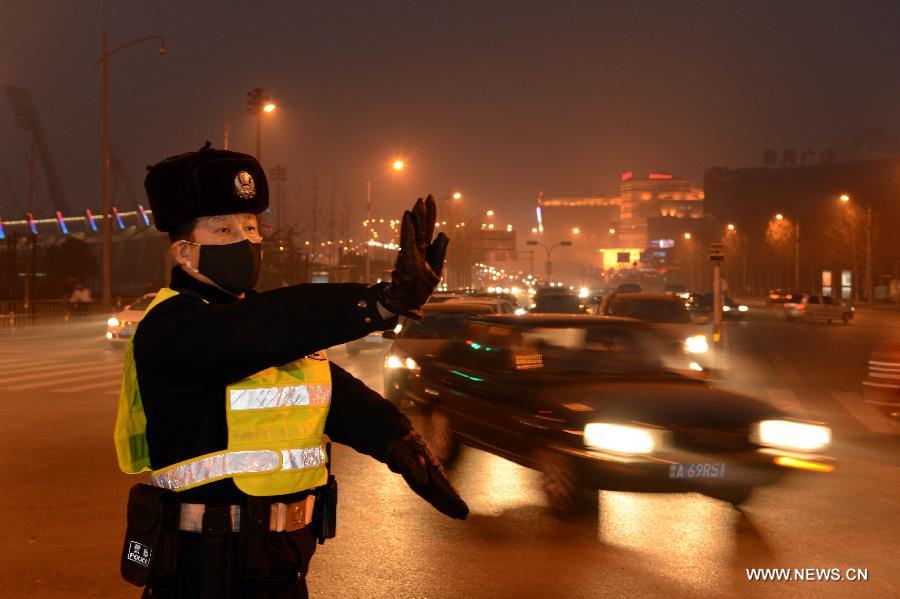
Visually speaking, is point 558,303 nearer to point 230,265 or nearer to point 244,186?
point 244,186

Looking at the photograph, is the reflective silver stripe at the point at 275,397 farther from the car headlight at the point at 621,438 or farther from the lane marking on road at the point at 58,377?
the lane marking on road at the point at 58,377

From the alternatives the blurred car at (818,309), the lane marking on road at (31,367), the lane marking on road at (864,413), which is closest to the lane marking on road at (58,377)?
the lane marking on road at (31,367)

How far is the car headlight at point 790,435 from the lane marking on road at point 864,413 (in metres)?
5.04

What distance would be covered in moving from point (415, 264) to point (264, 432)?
63 centimetres

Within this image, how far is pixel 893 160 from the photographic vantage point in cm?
11888

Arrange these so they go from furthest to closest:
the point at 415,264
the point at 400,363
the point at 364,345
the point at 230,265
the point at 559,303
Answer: the point at 559,303 → the point at 364,345 → the point at 400,363 → the point at 230,265 → the point at 415,264

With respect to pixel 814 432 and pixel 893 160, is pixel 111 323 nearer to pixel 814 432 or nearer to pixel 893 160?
pixel 814 432

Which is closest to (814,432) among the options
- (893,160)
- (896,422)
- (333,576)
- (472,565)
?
(472,565)

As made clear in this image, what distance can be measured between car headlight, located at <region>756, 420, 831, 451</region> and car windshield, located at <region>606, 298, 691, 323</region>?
11782 mm

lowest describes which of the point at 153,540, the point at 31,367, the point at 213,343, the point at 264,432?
the point at 31,367

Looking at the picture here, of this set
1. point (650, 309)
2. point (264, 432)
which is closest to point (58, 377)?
point (650, 309)

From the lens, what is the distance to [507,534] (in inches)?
281

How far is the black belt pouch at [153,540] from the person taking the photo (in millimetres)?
2500

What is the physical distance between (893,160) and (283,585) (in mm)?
129245
